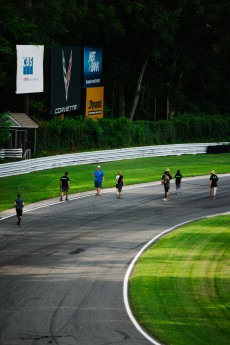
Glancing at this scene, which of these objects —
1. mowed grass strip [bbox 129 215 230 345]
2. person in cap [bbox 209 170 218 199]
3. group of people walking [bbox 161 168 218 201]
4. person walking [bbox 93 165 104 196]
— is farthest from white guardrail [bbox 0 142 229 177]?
mowed grass strip [bbox 129 215 230 345]

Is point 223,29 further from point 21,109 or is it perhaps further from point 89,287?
point 89,287

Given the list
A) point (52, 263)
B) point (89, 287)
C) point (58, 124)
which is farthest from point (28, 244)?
point (58, 124)

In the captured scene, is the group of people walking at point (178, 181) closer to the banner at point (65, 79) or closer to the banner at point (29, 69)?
the banner at point (29, 69)

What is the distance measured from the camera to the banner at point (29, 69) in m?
60.0

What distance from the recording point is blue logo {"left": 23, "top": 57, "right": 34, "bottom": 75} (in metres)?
60.3

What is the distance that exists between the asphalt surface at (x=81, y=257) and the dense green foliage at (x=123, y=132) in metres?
13.5

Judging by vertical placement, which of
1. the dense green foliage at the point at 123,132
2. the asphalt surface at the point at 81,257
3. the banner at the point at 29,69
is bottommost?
the asphalt surface at the point at 81,257

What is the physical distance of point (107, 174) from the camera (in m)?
54.4

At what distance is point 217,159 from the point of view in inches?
2544

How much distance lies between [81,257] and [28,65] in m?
30.3

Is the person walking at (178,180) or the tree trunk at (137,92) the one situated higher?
the tree trunk at (137,92)

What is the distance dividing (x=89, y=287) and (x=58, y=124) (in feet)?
117

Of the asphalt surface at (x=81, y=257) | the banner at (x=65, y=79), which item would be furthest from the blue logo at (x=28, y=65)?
the asphalt surface at (x=81, y=257)

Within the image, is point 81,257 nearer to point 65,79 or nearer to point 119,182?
point 119,182
